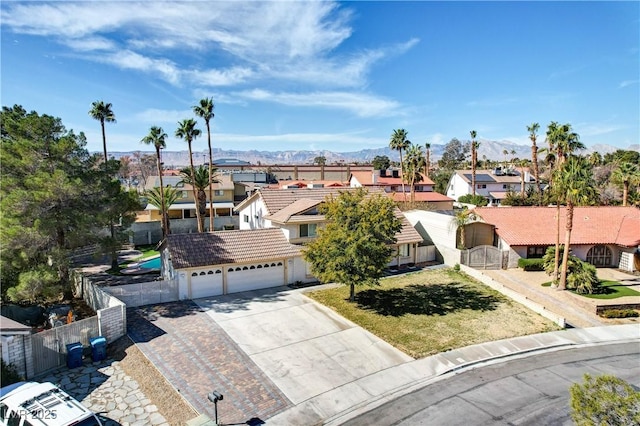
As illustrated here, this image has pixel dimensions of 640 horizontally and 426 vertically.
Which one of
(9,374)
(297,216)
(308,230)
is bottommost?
(9,374)

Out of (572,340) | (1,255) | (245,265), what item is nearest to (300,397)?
(245,265)

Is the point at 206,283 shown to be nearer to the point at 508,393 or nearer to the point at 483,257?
the point at 508,393

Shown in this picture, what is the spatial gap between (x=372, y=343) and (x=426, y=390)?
430 centimetres

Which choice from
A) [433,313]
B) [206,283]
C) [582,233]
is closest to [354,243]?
[433,313]

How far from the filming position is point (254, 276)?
29250 mm

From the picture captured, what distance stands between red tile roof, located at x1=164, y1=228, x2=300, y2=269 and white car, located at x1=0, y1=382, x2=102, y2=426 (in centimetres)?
1312

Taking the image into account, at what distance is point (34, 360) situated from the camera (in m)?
17.2

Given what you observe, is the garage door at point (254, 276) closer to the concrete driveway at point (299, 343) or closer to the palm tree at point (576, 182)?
the concrete driveway at point (299, 343)

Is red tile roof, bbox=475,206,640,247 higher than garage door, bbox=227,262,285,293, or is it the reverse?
red tile roof, bbox=475,206,640,247

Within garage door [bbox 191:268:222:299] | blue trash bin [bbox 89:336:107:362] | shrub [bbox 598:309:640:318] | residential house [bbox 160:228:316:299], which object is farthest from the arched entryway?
blue trash bin [bbox 89:336:107:362]

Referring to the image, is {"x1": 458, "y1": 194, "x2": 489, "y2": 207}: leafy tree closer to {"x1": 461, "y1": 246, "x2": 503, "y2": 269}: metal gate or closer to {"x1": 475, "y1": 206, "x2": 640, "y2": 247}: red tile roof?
{"x1": 475, "y1": 206, "x2": 640, "y2": 247}: red tile roof

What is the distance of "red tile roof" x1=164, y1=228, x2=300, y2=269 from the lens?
27.2 meters

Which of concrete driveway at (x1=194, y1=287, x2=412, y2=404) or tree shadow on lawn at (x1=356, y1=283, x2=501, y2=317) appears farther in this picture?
tree shadow on lawn at (x1=356, y1=283, x2=501, y2=317)

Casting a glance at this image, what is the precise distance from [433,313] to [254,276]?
490 inches
